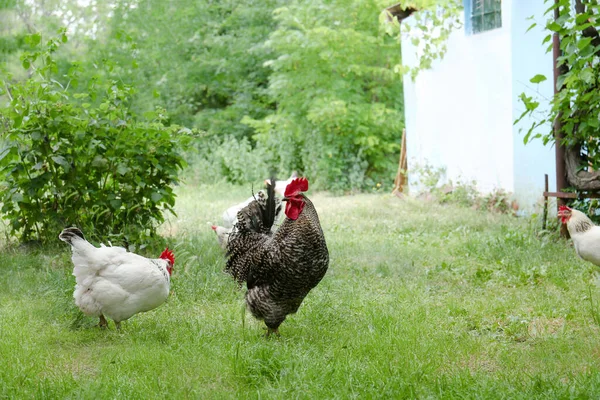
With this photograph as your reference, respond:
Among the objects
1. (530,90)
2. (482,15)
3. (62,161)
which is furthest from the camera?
(482,15)

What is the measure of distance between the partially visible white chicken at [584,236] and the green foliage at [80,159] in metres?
4.62

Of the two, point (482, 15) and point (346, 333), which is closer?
point (346, 333)

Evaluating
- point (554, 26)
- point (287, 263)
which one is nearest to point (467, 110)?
point (554, 26)

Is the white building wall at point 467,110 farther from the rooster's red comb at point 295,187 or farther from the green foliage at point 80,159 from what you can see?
the rooster's red comb at point 295,187

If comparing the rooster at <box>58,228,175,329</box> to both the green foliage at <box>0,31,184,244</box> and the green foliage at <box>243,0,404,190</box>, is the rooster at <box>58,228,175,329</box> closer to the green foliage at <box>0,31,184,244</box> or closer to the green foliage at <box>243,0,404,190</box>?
the green foliage at <box>0,31,184,244</box>

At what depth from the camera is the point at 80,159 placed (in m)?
8.28

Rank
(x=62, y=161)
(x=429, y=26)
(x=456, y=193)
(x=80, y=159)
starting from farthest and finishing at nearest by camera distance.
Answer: (x=429, y=26) < (x=456, y=193) < (x=80, y=159) < (x=62, y=161)

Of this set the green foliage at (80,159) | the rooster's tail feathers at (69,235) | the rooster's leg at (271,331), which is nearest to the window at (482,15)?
the green foliage at (80,159)

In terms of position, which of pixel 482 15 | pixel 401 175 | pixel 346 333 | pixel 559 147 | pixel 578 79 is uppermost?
→ pixel 482 15

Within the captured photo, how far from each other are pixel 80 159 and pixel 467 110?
351 inches

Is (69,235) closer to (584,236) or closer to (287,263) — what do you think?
(287,263)

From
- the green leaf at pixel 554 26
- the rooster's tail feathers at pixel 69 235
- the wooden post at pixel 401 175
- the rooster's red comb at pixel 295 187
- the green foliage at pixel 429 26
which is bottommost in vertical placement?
the wooden post at pixel 401 175

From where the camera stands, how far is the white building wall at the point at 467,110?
12984 mm

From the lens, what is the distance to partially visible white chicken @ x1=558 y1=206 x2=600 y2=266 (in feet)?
20.8
